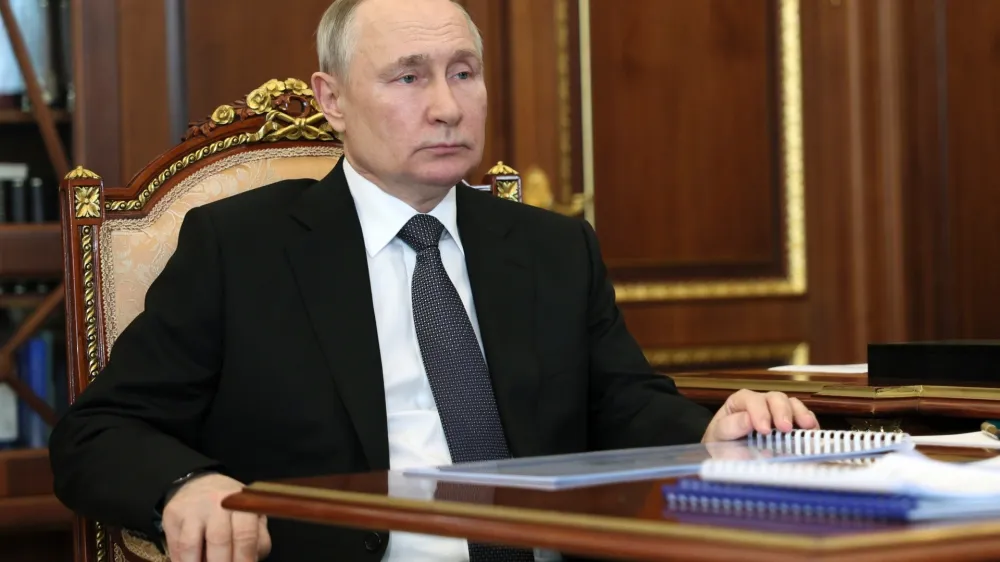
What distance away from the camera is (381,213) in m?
1.93

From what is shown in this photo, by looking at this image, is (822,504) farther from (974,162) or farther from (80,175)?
(974,162)

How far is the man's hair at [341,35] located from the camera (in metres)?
1.97

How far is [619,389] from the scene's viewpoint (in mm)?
1956

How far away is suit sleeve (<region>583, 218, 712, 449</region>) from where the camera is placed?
184 centimetres

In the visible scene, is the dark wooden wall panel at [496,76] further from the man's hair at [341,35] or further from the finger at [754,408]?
the finger at [754,408]

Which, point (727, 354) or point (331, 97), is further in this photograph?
point (727, 354)

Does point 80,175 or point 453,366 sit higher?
point 80,175

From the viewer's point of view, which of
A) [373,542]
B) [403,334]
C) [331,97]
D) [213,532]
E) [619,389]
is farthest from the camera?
[331,97]

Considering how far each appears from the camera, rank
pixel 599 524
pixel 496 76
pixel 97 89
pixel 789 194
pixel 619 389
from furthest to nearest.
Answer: pixel 789 194
pixel 496 76
pixel 97 89
pixel 619 389
pixel 599 524

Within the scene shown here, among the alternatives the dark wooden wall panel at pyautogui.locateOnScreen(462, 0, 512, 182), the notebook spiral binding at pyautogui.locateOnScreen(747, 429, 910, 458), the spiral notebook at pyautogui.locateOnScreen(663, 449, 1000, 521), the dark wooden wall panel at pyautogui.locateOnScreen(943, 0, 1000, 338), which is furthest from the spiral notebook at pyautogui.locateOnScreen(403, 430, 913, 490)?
the dark wooden wall panel at pyautogui.locateOnScreen(943, 0, 1000, 338)

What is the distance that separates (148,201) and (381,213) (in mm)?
387

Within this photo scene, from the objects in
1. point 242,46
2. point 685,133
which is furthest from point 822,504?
point 685,133

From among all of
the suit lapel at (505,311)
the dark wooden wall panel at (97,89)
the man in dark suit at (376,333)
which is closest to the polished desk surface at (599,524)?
the man in dark suit at (376,333)

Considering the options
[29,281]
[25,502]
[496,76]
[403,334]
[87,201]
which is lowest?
[25,502]
